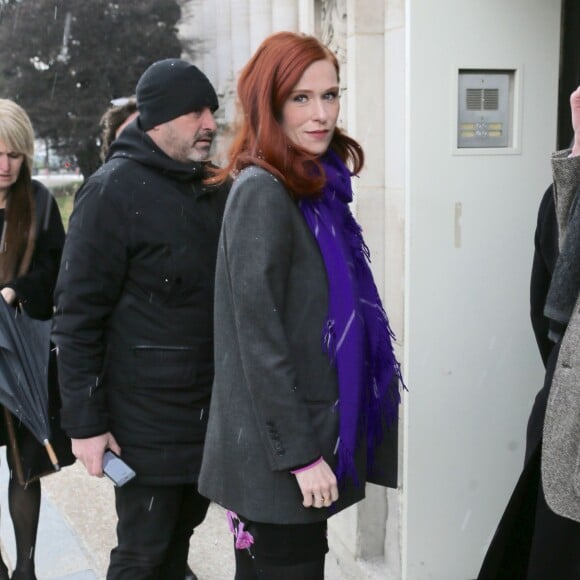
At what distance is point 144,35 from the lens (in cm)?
1770

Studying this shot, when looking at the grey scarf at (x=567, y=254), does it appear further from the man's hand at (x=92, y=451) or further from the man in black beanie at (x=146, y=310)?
the man's hand at (x=92, y=451)

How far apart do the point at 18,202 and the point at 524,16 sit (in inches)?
79.3

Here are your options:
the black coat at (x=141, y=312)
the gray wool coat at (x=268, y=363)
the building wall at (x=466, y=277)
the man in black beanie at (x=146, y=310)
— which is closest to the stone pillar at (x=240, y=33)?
the building wall at (x=466, y=277)

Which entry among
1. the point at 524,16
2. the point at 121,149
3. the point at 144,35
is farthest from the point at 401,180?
the point at 144,35

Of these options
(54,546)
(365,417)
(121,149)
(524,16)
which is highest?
(524,16)

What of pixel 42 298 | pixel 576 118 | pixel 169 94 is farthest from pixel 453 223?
pixel 42 298

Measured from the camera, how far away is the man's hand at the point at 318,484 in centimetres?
195

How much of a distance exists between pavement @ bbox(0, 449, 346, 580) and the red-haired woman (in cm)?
174

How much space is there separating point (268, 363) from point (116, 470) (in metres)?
0.83

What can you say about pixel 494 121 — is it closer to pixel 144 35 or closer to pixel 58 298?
pixel 58 298

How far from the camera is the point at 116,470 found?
2477 millimetres

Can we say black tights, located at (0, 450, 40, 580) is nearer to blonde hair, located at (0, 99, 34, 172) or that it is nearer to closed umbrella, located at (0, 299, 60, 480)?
closed umbrella, located at (0, 299, 60, 480)

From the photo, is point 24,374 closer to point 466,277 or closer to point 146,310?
point 146,310

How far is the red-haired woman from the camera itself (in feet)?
6.31
